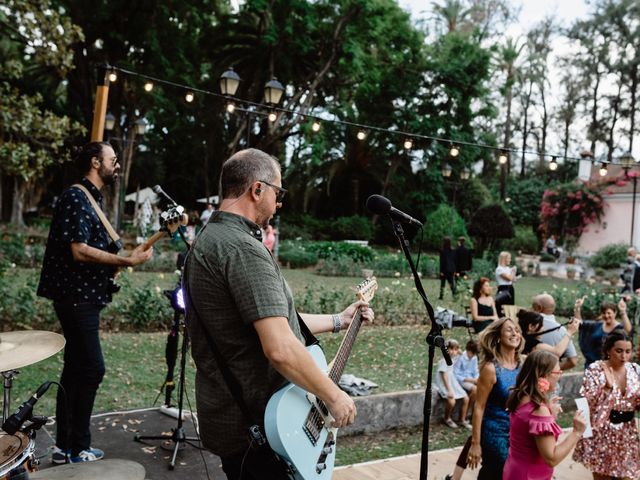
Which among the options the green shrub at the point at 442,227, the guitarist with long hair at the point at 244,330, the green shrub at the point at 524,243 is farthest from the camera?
the green shrub at the point at 524,243

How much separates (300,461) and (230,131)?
30783mm

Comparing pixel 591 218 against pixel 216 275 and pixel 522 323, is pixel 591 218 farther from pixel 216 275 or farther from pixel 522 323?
pixel 216 275

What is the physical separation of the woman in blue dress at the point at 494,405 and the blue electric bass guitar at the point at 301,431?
7.14 ft

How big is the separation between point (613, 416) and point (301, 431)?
12.4ft

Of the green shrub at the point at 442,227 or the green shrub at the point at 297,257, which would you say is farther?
the green shrub at the point at 442,227

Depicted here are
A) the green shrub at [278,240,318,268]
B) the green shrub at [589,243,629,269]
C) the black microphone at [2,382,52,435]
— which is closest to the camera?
the black microphone at [2,382,52,435]

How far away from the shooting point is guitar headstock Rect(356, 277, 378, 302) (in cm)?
A: 320

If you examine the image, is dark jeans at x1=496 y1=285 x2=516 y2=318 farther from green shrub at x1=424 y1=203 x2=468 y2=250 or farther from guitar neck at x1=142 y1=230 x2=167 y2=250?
green shrub at x1=424 y1=203 x2=468 y2=250

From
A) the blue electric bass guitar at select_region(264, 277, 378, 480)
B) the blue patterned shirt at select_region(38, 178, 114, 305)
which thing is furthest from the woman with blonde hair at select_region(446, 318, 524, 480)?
the blue patterned shirt at select_region(38, 178, 114, 305)

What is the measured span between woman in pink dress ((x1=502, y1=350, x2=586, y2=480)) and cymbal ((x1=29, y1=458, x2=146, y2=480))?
2.38 metres

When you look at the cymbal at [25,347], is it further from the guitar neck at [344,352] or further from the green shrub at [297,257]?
the green shrub at [297,257]

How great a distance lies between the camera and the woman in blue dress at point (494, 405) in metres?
4.32

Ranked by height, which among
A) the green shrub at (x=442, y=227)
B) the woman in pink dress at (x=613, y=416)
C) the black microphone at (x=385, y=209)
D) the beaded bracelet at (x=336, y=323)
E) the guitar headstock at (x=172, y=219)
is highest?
the green shrub at (x=442, y=227)

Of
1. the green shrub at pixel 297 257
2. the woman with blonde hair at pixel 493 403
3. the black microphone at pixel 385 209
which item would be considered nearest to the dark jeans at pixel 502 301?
the woman with blonde hair at pixel 493 403
